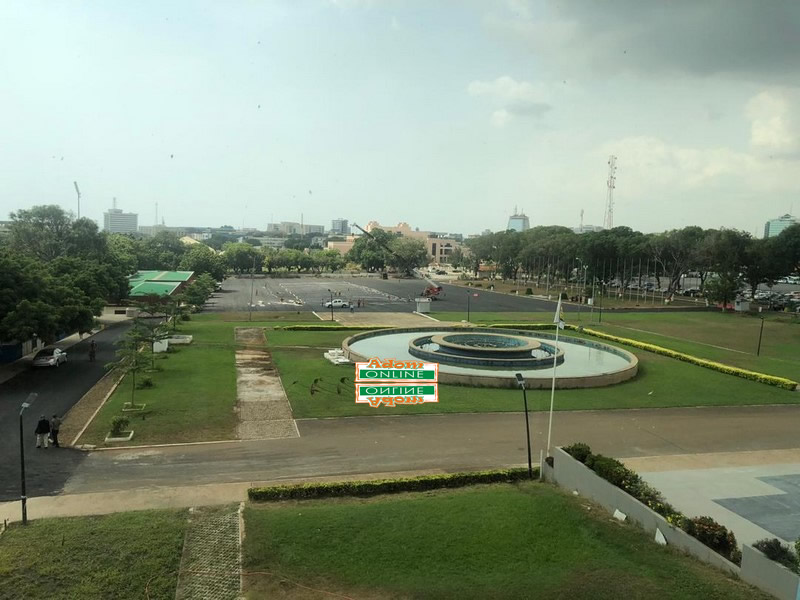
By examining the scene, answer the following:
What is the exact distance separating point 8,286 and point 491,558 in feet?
88.8

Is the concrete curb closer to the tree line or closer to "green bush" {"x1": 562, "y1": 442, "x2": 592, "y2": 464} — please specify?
"green bush" {"x1": 562, "y1": 442, "x2": 592, "y2": 464}

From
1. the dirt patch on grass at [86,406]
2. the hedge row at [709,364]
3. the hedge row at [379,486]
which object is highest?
the hedge row at [709,364]

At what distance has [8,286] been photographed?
27.8m

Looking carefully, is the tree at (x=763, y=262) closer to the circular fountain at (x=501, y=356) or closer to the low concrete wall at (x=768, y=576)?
the circular fountain at (x=501, y=356)

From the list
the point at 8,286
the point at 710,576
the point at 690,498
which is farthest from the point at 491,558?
the point at 8,286

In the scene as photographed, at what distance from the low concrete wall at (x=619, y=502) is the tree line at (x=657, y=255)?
54.4 metres

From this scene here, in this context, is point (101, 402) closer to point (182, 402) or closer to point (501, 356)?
point (182, 402)

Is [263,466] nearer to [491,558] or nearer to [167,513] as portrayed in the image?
[167,513]

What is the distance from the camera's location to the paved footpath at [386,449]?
49.4 ft

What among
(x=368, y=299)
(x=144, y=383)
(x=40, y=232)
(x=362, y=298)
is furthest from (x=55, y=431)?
(x=362, y=298)

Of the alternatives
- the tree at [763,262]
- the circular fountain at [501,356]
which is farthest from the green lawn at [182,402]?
the tree at [763,262]

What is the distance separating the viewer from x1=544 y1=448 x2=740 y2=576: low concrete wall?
11192 mm

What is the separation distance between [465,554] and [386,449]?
7.79 m

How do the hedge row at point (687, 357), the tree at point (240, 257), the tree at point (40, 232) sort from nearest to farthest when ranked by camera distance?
the hedge row at point (687, 357)
the tree at point (40, 232)
the tree at point (240, 257)
